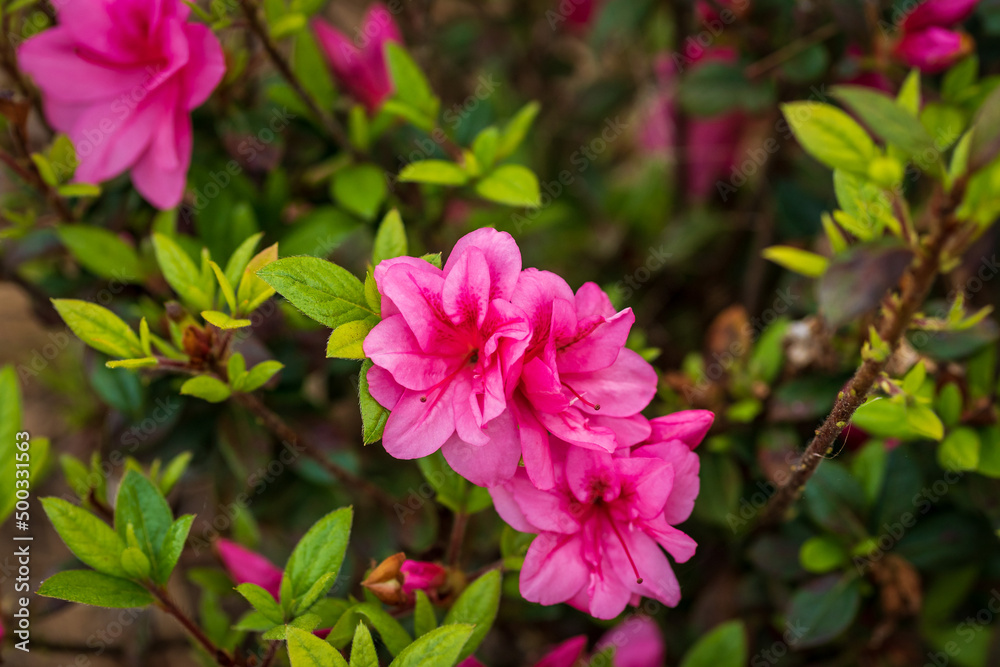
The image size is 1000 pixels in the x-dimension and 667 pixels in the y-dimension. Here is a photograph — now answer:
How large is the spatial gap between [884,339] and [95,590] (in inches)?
34.4

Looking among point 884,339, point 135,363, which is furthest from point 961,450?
point 135,363

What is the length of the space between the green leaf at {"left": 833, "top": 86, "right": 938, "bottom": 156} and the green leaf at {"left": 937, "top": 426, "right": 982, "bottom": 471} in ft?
1.33

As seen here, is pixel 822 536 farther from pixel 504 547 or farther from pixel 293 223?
pixel 293 223

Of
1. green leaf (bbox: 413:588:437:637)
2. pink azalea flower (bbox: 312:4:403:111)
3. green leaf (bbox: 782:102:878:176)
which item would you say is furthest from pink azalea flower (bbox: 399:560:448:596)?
pink azalea flower (bbox: 312:4:403:111)

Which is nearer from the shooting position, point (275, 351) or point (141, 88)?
point (141, 88)

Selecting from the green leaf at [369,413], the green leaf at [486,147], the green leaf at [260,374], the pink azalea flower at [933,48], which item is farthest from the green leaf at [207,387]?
the pink azalea flower at [933,48]

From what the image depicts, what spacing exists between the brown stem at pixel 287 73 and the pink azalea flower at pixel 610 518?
0.65 m

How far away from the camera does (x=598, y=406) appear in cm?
73

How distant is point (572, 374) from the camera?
29.7 inches

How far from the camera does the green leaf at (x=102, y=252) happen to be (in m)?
1.10

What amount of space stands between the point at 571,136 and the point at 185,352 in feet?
4.38

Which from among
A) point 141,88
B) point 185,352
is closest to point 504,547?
point 185,352

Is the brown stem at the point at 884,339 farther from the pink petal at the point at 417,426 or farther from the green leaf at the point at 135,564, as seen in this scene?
A: the green leaf at the point at 135,564

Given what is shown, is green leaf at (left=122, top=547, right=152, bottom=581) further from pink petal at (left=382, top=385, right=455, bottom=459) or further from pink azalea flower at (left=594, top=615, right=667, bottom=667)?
pink azalea flower at (left=594, top=615, right=667, bottom=667)
